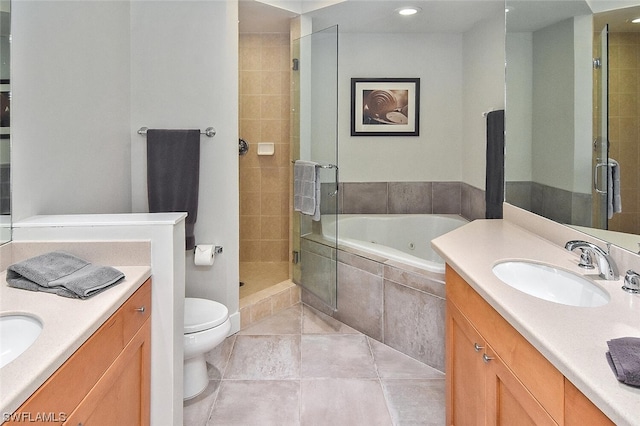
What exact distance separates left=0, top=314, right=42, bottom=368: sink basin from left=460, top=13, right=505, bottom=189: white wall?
3070 millimetres

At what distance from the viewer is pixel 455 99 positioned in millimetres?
3969

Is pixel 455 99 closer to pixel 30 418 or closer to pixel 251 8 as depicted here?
pixel 251 8

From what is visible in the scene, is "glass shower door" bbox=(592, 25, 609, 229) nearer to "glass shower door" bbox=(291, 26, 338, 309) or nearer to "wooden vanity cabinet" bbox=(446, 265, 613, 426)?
"wooden vanity cabinet" bbox=(446, 265, 613, 426)

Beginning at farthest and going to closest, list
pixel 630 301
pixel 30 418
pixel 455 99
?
pixel 455 99, pixel 630 301, pixel 30 418

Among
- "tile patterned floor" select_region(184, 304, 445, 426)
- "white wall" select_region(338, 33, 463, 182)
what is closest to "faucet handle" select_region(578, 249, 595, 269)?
"tile patterned floor" select_region(184, 304, 445, 426)

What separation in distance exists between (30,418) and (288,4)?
127 inches

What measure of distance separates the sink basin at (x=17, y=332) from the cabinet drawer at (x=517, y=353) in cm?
122

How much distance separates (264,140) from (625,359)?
143 inches

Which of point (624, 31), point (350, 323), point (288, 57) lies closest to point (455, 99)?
point (288, 57)

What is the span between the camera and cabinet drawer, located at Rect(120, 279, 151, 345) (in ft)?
4.51

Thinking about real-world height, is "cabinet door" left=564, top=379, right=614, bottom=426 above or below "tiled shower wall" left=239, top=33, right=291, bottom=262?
below

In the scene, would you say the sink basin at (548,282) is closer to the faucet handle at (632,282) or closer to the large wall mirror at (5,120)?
the faucet handle at (632,282)

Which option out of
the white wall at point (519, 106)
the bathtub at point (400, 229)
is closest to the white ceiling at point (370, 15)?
the white wall at point (519, 106)

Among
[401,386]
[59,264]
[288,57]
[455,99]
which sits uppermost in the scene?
[288,57]
